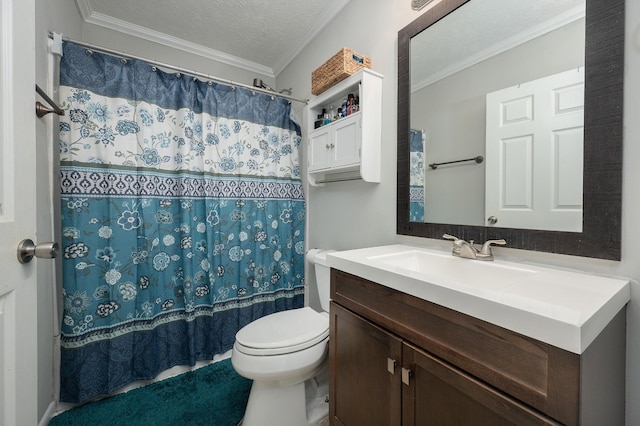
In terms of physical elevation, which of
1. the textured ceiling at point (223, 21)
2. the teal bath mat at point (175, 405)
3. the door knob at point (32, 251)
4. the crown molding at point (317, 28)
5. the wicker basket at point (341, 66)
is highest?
the textured ceiling at point (223, 21)

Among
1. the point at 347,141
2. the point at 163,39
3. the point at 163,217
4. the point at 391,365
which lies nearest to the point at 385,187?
the point at 347,141

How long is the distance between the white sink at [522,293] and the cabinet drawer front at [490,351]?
0.10 feet

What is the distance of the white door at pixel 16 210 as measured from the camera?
22.5 inches

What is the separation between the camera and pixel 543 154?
93 cm

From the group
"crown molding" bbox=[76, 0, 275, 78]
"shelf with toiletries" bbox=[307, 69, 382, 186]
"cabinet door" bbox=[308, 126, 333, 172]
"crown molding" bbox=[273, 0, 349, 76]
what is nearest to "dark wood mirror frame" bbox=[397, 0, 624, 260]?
"shelf with toiletries" bbox=[307, 69, 382, 186]

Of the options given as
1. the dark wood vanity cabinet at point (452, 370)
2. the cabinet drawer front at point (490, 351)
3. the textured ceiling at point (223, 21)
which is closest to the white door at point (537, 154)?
the dark wood vanity cabinet at point (452, 370)

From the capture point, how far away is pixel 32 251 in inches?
24.8

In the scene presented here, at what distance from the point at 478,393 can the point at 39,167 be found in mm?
1893

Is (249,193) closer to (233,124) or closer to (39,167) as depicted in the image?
(233,124)

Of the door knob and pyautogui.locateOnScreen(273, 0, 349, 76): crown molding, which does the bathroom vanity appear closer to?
the door knob

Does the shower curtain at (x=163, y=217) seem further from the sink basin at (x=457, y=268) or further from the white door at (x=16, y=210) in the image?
the sink basin at (x=457, y=268)

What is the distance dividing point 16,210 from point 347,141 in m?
1.35

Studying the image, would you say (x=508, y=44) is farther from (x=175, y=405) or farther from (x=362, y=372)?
(x=175, y=405)

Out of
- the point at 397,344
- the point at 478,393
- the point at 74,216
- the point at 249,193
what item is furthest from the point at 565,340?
the point at 74,216
